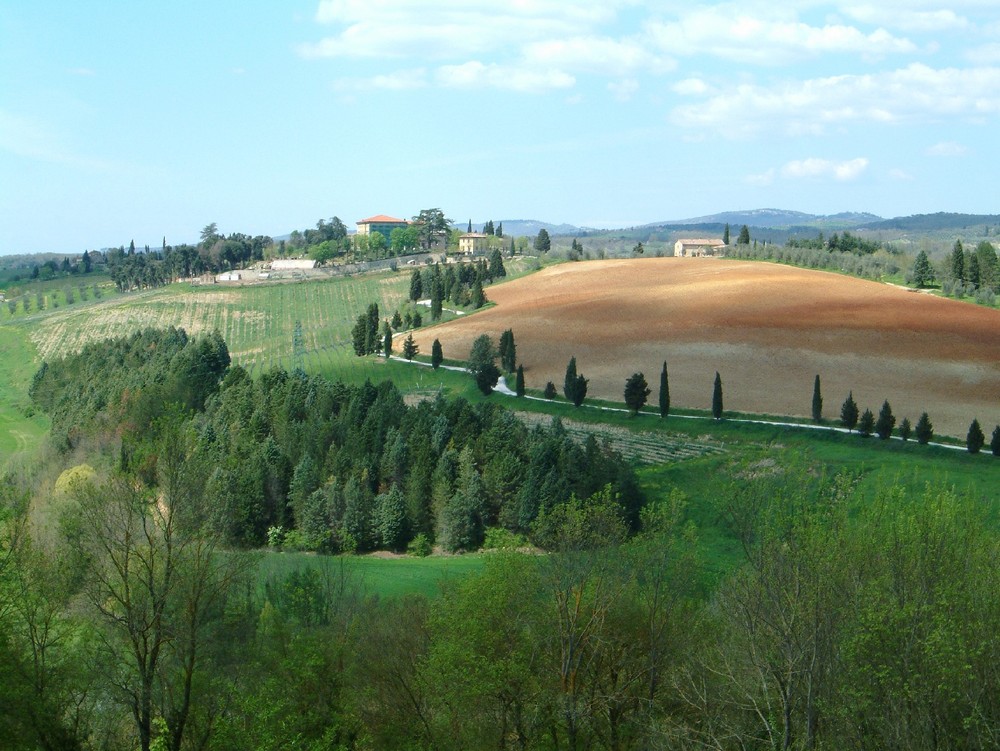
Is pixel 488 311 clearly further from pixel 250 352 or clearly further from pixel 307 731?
pixel 307 731

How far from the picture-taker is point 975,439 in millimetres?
49625

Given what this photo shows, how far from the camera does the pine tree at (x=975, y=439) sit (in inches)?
1955

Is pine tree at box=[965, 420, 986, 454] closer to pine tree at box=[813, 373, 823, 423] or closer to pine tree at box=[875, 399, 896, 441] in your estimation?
pine tree at box=[875, 399, 896, 441]

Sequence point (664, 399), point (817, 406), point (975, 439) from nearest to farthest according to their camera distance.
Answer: point (975, 439)
point (817, 406)
point (664, 399)

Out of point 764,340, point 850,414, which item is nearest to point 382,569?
point 850,414

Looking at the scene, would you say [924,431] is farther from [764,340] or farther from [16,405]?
[16,405]

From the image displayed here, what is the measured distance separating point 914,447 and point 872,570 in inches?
1375

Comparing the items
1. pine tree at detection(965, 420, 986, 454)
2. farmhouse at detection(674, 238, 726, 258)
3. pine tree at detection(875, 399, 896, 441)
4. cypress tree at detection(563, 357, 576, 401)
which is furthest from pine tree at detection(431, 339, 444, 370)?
farmhouse at detection(674, 238, 726, 258)

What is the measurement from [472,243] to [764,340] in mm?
85804

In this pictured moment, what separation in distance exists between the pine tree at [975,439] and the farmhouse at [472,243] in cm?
10329

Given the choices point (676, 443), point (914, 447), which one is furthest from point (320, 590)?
point (914, 447)

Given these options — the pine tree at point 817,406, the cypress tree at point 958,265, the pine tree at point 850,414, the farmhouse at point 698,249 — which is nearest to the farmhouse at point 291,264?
the farmhouse at point 698,249

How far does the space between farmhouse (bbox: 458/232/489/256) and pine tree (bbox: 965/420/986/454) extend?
103292 millimetres

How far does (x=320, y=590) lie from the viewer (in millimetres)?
29594
